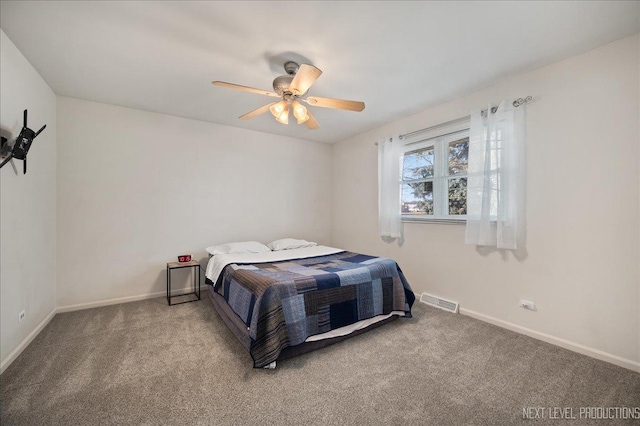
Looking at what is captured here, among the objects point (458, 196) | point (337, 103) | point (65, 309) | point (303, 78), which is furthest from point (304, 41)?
point (65, 309)

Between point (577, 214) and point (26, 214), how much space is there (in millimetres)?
4675

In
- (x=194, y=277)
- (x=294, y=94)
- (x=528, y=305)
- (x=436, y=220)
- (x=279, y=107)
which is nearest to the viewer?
(x=294, y=94)

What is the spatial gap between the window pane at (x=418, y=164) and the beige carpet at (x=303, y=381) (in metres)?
1.95

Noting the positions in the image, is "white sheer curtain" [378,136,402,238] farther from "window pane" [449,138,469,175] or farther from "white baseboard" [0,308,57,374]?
"white baseboard" [0,308,57,374]

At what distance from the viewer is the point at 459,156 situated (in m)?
3.12

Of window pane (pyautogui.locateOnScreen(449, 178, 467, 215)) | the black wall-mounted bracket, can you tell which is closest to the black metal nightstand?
the black wall-mounted bracket

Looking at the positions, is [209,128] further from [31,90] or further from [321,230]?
[321,230]

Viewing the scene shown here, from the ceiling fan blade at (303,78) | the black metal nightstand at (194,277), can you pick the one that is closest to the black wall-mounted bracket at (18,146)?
the black metal nightstand at (194,277)

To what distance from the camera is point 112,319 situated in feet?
9.03

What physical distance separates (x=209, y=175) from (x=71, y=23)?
7.06 feet

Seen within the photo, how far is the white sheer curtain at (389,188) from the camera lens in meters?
3.66

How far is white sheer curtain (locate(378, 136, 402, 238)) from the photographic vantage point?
3660 mm

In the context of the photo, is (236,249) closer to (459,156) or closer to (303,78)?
(303,78)

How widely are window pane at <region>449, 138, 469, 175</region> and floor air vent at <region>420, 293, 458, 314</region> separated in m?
1.53
